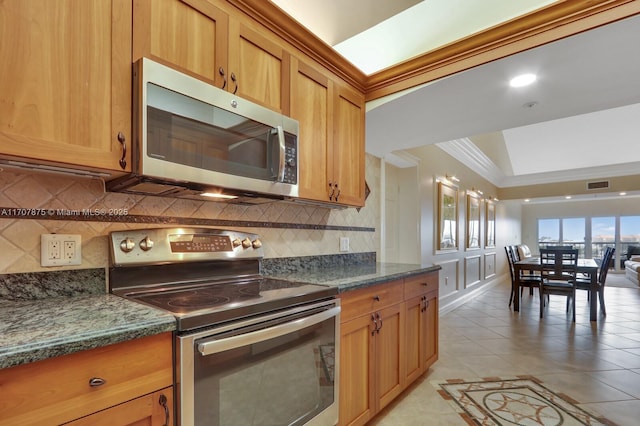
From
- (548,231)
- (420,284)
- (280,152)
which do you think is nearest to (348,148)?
(280,152)

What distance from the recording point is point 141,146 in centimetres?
117

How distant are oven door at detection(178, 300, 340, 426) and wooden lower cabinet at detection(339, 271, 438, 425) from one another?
143mm

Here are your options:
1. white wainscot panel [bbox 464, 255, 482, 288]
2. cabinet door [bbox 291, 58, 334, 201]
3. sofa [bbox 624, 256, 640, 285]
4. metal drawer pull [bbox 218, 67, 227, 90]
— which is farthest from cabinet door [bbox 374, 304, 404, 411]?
sofa [bbox 624, 256, 640, 285]

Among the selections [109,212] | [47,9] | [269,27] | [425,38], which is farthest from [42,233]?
[425,38]

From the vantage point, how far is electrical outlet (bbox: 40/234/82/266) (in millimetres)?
1225

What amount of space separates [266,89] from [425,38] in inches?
52.4

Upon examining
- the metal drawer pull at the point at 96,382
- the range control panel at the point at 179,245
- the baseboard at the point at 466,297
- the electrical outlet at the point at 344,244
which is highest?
the range control panel at the point at 179,245

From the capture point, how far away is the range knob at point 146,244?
1.42m

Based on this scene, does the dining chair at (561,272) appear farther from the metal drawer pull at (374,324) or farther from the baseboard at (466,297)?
the metal drawer pull at (374,324)

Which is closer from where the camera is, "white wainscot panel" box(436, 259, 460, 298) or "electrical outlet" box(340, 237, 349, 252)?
"electrical outlet" box(340, 237, 349, 252)

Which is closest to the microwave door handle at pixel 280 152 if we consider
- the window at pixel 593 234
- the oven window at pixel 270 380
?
the oven window at pixel 270 380

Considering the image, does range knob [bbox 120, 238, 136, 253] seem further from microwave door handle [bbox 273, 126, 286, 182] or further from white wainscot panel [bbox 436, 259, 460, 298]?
white wainscot panel [bbox 436, 259, 460, 298]

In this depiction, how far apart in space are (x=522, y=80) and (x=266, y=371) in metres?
2.24

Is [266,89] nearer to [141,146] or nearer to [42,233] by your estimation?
[141,146]
